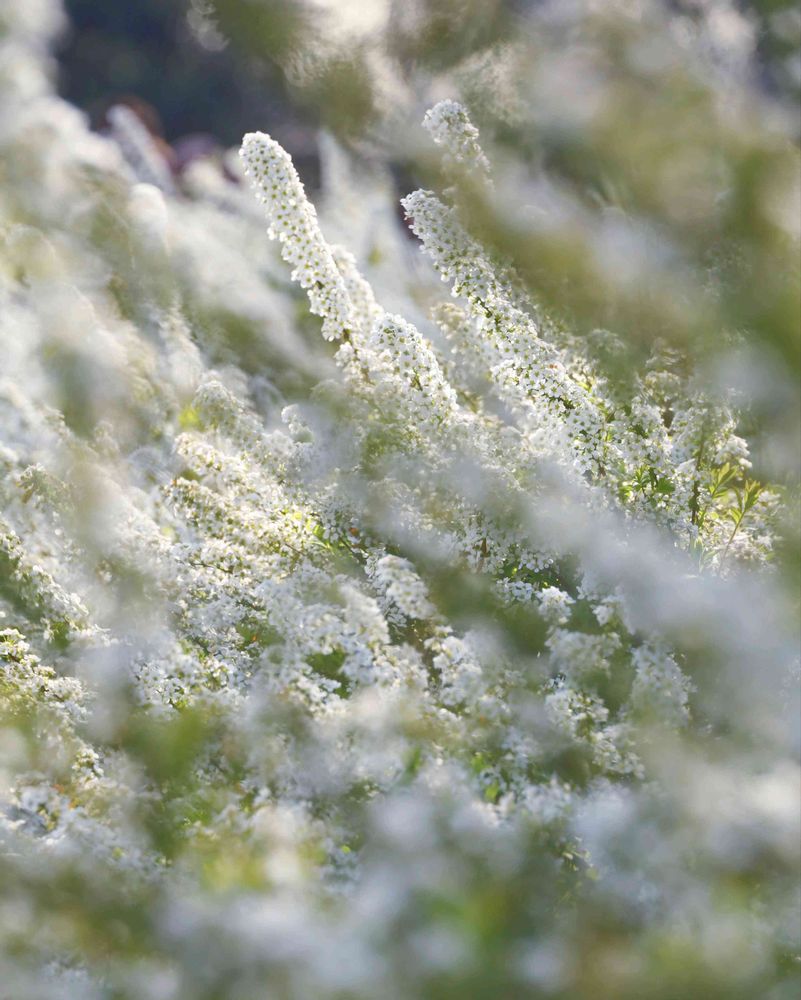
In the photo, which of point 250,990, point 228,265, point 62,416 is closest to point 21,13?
point 228,265

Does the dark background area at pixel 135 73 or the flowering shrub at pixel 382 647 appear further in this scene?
the dark background area at pixel 135 73

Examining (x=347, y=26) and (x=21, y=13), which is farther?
(x=21, y=13)

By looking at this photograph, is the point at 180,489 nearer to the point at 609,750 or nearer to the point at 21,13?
the point at 609,750

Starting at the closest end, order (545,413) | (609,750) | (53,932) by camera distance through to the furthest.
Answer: (53,932)
(609,750)
(545,413)

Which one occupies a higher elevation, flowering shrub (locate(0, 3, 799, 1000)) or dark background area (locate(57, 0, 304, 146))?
dark background area (locate(57, 0, 304, 146))

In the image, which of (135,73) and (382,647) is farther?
(135,73)

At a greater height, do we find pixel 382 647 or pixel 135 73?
pixel 135 73

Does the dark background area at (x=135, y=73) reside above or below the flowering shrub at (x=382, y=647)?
above

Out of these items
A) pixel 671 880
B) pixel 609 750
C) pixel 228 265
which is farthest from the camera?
pixel 228 265
